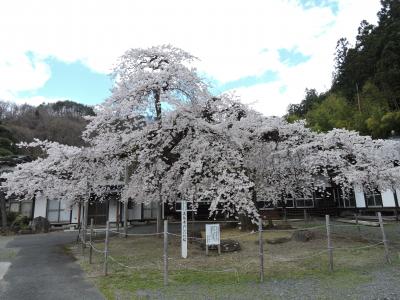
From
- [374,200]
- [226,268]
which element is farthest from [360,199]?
[226,268]

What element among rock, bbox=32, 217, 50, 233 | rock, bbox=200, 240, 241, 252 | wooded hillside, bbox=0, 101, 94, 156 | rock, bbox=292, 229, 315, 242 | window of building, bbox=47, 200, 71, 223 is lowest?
rock, bbox=200, 240, 241, 252

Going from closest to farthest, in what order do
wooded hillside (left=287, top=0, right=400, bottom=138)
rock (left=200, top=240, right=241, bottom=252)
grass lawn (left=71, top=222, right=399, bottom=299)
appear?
1. grass lawn (left=71, top=222, right=399, bottom=299)
2. rock (left=200, top=240, right=241, bottom=252)
3. wooded hillside (left=287, top=0, right=400, bottom=138)

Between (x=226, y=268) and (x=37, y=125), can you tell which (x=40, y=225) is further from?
(x=37, y=125)

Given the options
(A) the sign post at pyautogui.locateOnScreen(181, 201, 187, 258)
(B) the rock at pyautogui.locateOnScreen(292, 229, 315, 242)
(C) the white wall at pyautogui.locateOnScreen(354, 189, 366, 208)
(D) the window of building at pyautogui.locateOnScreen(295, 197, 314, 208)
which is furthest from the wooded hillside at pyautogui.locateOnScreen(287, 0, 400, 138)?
(A) the sign post at pyautogui.locateOnScreen(181, 201, 187, 258)

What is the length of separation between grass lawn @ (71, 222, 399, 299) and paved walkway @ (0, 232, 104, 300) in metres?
0.38

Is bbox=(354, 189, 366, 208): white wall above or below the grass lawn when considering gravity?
above

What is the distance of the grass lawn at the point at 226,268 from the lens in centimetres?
695

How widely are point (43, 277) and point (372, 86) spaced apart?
31083 mm

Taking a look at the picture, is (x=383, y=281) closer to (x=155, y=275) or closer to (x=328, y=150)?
(x=155, y=275)

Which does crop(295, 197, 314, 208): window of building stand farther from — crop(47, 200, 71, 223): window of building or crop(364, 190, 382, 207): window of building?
crop(47, 200, 71, 223): window of building

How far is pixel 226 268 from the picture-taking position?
8.87 m

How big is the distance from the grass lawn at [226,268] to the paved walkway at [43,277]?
38 cm

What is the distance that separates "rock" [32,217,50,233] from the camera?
1923 centimetres

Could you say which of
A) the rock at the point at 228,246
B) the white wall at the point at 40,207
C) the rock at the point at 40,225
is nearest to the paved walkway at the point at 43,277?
the rock at the point at 228,246
